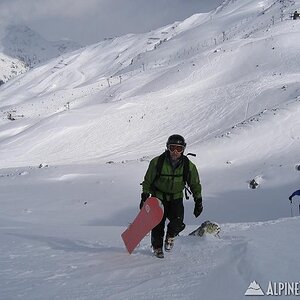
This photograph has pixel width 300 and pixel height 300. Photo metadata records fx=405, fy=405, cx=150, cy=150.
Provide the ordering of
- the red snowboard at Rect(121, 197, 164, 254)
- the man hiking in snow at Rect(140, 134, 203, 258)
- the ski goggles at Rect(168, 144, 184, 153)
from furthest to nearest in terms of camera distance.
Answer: the red snowboard at Rect(121, 197, 164, 254) < the man hiking in snow at Rect(140, 134, 203, 258) < the ski goggles at Rect(168, 144, 184, 153)

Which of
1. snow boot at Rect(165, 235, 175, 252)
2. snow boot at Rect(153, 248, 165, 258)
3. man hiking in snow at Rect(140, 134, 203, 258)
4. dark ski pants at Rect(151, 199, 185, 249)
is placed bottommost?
snow boot at Rect(153, 248, 165, 258)

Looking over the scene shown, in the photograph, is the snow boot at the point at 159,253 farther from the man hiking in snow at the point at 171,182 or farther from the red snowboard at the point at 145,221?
the red snowboard at the point at 145,221

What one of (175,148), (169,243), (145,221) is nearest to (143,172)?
(169,243)

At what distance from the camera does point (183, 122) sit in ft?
143

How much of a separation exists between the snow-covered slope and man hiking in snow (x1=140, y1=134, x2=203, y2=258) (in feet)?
1.88

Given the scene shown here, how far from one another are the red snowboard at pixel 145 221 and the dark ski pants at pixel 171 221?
0.21m

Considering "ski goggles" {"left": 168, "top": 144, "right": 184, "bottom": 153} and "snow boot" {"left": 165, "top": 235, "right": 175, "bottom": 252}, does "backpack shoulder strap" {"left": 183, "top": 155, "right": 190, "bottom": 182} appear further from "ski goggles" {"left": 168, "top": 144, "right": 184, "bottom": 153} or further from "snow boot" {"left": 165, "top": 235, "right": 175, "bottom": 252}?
"snow boot" {"left": 165, "top": 235, "right": 175, "bottom": 252}

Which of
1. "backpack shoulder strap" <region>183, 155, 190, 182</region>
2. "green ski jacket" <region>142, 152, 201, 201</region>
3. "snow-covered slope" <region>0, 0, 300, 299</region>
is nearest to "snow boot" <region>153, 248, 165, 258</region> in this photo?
"snow-covered slope" <region>0, 0, 300, 299</region>

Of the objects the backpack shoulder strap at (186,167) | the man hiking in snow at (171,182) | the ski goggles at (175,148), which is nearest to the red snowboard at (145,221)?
the man hiking in snow at (171,182)

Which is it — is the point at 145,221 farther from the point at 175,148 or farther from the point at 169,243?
the point at 175,148

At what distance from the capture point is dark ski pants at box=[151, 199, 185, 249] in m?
7.33

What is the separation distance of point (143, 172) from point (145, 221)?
1607cm

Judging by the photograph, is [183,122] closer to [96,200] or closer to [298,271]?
[96,200]

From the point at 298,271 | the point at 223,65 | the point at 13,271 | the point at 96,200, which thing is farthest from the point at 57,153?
the point at 298,271
